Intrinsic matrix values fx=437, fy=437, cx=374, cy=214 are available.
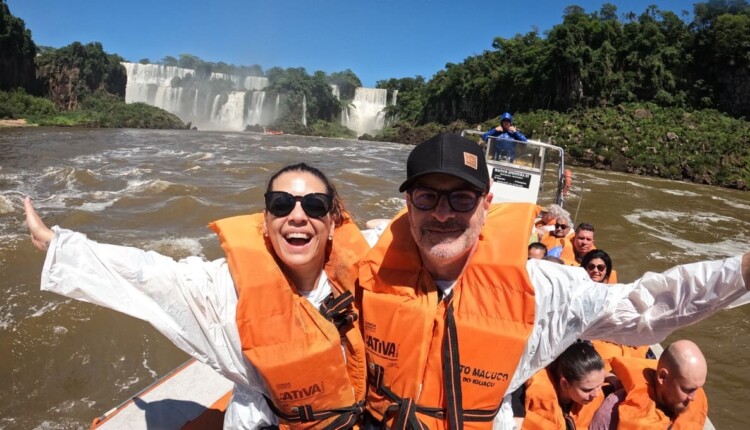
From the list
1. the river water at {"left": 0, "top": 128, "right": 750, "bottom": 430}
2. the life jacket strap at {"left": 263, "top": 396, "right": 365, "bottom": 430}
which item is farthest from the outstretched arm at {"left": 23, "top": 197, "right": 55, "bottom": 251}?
the river water at {"left": 0, "top": 128, "right": 750, "bottom": 430}

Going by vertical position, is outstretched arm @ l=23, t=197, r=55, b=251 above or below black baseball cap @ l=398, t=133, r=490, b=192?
below

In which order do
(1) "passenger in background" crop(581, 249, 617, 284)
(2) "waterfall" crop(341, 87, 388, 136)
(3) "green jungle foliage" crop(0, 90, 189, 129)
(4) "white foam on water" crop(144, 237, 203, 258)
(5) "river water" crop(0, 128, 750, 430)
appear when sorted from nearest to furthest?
(1) "passenger in background" crop(581, 249, 617, 284)
(5) "river water" crop(0, 128, 750, 430)
(4) "white foam on water" crop(144, 237, 203, 258)
(3) "green jungle foliage" crop(0, 90, 189, 129)
(2) "waterfall" crop(341, 87, 388, 136)

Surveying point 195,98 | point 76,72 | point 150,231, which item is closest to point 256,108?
point 195,98

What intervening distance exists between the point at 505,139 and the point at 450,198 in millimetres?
5762

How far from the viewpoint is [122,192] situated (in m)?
11.4

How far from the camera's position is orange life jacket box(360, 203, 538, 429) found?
5.08 feet

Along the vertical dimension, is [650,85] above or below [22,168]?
above

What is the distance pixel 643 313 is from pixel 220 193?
37.9 feet

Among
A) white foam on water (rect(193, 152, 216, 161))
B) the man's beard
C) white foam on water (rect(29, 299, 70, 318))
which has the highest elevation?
the man's beard

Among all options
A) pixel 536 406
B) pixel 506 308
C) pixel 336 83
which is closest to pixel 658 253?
pixel 536 406

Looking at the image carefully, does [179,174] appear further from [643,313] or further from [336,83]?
[336,83]

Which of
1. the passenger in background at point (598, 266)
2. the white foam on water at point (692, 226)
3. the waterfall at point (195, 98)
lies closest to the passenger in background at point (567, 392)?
the passenger in background at point (598, 266)

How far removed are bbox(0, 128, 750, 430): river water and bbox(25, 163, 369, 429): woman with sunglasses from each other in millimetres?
3100

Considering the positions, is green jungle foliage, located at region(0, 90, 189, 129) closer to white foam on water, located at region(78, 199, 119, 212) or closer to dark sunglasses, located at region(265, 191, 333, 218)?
white foam on water, located at region(78, 199, 119, 212)
